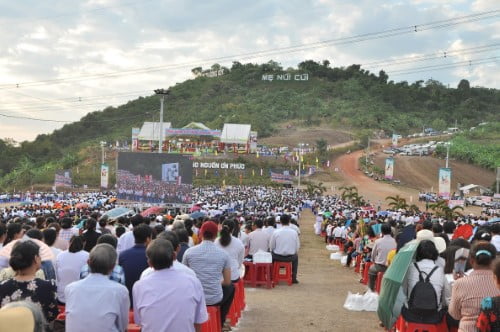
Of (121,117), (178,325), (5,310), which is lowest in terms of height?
(178,325)

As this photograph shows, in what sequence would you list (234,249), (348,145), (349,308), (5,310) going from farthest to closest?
(348,145)
(349,308)
(234,249)
(5,310)

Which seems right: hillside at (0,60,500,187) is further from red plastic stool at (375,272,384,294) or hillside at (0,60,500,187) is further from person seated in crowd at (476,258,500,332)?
person seated in crowd at (476,258,500,332)

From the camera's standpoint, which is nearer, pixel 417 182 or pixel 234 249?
pixel 234 249

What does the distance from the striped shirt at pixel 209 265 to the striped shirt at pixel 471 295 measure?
240 centimetres

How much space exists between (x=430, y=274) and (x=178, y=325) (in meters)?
2.79

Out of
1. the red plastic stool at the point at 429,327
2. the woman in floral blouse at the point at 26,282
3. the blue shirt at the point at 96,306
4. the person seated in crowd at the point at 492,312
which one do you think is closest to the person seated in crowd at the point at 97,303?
the blue shirt at the point at 96,306

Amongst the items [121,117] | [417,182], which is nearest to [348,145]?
[417,182]

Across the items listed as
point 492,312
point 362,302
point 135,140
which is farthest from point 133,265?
point 135,140

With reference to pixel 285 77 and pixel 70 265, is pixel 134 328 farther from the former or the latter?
pixel 285 77

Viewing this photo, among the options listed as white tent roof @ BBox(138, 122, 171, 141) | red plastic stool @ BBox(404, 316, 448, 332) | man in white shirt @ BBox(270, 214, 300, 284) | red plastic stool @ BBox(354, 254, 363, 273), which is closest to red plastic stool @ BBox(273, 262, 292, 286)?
man in white shirt @ BBox(270, 214, 300, 284)

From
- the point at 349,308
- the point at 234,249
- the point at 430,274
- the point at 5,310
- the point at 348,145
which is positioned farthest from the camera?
the point at 348,145

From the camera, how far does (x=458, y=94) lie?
12238 centimetres

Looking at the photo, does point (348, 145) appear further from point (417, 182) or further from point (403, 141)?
point (417, 182)

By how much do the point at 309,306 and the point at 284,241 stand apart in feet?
6.80
